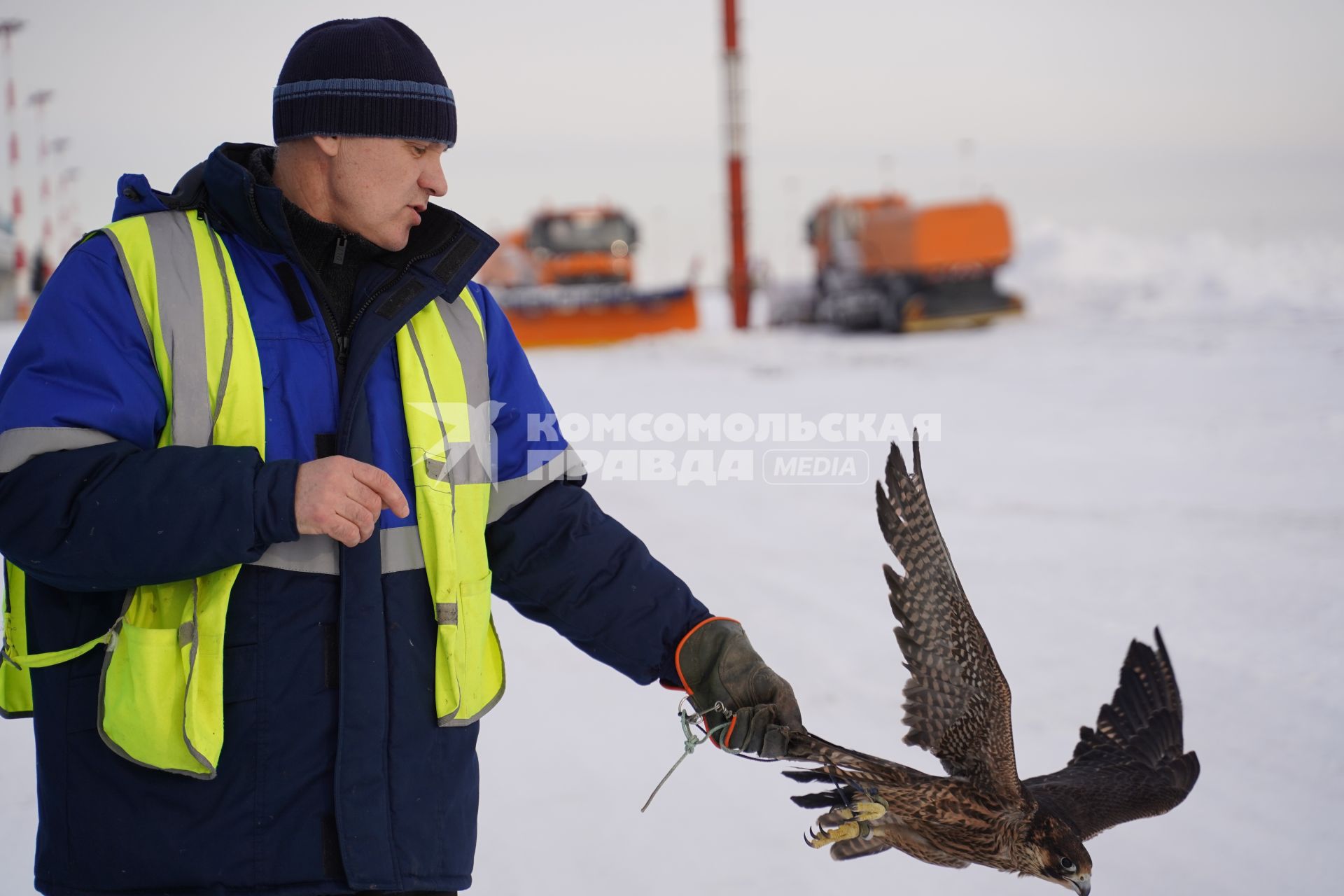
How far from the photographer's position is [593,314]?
44.8ft

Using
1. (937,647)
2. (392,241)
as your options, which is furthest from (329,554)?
(937,647)

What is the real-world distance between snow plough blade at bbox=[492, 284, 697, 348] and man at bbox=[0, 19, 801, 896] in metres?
11.9

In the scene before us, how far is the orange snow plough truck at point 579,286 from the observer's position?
1359 cm

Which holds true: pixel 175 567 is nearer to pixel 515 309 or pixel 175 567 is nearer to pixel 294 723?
pixel 294 723

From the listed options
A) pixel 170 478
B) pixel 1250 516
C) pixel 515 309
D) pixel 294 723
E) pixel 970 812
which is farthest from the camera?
pixel 515 309

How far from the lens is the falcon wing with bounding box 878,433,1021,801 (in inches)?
83.0

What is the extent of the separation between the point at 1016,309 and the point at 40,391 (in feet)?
45.2

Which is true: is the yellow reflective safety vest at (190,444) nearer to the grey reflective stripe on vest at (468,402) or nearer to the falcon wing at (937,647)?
the grey reflective stripe on vest at (468,402)

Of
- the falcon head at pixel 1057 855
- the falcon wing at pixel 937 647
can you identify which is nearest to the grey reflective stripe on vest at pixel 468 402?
the falcon wing at pixel 937 647

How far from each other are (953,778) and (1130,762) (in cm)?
59

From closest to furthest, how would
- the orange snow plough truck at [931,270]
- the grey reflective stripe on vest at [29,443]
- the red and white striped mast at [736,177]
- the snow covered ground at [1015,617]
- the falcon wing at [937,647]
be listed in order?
the grey reflective stripe on vest at [29,443], the falcon wing at [937,647], the snow covered ground at [1015,617], the orange snow plough truck at [931,270], the red and white striped mast at [736,177]

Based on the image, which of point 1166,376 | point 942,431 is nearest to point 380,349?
point 942,431

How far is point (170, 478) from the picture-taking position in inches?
48.5

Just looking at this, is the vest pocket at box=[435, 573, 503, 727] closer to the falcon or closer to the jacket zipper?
the jacket zipper
